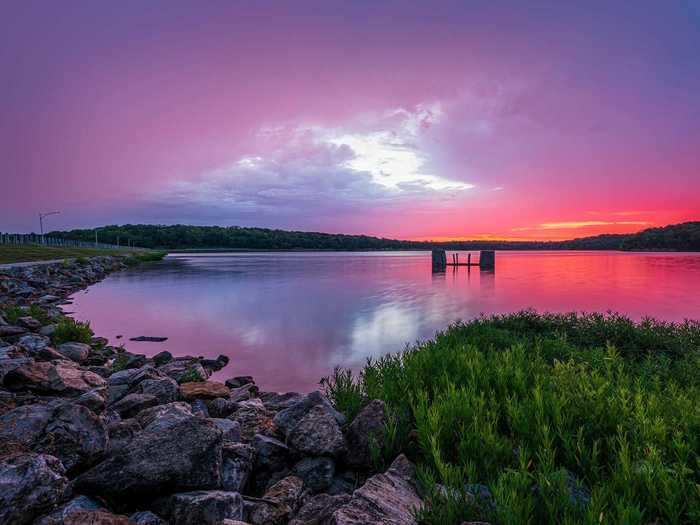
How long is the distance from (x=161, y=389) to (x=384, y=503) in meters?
4.90

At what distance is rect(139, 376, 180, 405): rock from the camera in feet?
20.7

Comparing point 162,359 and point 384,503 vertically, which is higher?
point 384,503

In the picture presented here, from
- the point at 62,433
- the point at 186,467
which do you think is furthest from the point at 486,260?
the point at 62,433

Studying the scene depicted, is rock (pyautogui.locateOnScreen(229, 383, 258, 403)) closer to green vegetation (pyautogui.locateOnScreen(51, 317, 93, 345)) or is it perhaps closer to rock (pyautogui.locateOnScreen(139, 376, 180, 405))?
rock (pyautogui.locateOnScreen(139, 376, 180, 405))

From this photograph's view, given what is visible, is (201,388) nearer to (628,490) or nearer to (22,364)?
(22,364)

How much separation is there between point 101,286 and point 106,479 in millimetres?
32757

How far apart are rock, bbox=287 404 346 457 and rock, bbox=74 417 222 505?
0.97 metres

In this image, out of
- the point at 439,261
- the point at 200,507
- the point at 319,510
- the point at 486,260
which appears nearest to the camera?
the point at 200,507

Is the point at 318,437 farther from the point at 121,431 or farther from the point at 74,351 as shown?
the point at 74,351

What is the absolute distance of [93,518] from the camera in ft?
8.46

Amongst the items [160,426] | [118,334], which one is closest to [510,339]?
[160,426]

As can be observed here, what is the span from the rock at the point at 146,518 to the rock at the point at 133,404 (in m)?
2.85

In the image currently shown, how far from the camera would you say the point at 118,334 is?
1508cm

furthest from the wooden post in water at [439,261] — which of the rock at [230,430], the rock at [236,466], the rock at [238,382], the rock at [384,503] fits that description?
the rock at [384,503]
